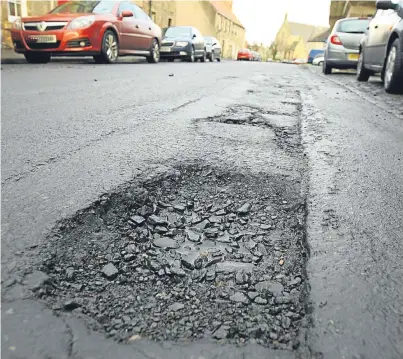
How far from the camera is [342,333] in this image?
98cm

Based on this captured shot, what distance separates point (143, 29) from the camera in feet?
38.0

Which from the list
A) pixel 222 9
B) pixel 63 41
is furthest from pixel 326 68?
pixel 222 9

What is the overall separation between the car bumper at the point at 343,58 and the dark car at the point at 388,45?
239 cm

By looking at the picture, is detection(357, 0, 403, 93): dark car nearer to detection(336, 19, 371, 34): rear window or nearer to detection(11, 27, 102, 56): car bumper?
detection(336, 19, 371, 34): rear window

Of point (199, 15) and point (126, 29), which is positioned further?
point (199, 15)

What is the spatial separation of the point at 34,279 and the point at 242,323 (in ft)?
1.90

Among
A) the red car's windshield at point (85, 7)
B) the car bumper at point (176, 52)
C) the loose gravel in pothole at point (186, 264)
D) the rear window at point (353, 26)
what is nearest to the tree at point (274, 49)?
the car bumper at point (176, 52)

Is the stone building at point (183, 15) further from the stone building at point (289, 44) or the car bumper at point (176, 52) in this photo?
the stone building at point (289, 44)

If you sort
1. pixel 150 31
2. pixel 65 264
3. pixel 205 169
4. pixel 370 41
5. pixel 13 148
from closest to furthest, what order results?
pixel 65 264, pixel 205 169, pixel 13 148, pixel 370 41, pixel 150 31

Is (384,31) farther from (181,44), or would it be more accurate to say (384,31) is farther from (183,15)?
(183,15)

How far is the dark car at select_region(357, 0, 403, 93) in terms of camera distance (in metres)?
5.64

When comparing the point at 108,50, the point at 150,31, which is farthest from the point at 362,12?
the point at 108,50

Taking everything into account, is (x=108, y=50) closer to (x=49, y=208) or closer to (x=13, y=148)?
(x=13, y=148)

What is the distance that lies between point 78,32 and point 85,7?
1.33 m
